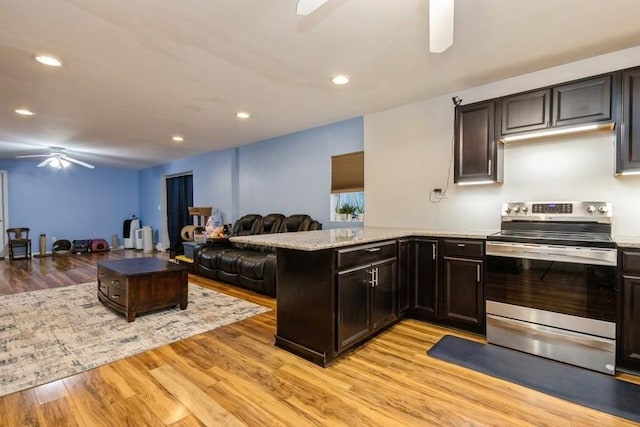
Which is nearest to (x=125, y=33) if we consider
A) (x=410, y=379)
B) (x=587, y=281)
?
(x=410, y=379)

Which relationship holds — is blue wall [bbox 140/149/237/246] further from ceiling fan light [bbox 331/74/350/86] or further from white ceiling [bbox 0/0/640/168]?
ceiling fan light [bbox 331/74/350/86]

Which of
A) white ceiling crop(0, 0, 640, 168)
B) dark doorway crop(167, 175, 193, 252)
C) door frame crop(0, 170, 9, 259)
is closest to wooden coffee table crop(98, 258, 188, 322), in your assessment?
white ceiling crop(0, 0, 640, 168)

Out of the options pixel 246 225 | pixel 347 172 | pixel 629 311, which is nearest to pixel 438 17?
pixel 629 311

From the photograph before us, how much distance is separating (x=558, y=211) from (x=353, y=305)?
1.96 meters

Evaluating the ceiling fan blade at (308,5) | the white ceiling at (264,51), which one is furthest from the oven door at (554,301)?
the ceiling fan blade at (308,5)

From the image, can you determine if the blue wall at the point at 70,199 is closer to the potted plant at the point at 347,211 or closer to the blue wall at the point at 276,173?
the blue wall at the point at 276,173

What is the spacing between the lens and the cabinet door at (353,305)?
7.76 feet

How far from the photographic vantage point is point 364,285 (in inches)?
102

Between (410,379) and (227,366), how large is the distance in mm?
1330

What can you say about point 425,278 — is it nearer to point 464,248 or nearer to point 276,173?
point 464,248

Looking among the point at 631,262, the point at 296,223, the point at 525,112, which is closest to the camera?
the point at 631,262

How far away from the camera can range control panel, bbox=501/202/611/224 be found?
2.57 metres

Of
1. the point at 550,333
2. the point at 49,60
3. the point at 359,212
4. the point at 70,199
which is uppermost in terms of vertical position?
the point at 49,60

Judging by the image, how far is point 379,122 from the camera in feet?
13.5
